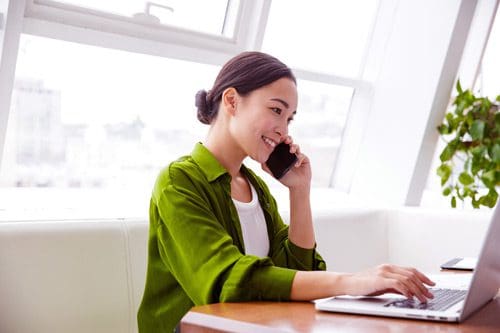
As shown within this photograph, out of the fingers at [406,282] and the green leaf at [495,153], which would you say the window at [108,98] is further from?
the fingers at [406,282]

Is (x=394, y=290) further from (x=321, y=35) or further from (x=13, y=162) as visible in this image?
(x=321, y=35)

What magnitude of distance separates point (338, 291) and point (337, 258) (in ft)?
5.48

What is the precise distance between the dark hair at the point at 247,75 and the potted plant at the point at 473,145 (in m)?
1.90

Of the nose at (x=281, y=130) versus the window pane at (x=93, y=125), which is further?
the window pane at (x=93, y=125)

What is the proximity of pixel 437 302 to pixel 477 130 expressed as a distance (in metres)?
2.30

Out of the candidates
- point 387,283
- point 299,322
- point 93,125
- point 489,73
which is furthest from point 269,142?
point 489,73

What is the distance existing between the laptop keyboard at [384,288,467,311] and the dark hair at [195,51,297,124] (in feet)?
2.31

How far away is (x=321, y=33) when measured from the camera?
12.4 feet

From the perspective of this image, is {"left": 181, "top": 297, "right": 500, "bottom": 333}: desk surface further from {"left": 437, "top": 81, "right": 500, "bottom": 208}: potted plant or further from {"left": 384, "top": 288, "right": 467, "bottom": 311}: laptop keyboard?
{"left": 437, "top": 81, "right": 500, "bottom": 208}: potted plant

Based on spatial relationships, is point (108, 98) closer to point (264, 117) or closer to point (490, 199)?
point (264, 117)

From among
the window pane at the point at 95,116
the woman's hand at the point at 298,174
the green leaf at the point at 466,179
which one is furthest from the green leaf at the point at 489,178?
the woman's hand at the point at 298,174

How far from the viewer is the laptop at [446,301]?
120 centimetres

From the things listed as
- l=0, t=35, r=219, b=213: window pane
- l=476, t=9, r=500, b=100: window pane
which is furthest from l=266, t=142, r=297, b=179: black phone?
l=476, t=9, r=500, b=100: window pane

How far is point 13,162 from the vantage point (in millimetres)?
2709
